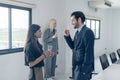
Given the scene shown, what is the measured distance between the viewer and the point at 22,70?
4.57 metres

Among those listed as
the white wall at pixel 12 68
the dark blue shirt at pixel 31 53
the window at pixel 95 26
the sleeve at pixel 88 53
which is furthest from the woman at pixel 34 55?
the window at pixel 95 26

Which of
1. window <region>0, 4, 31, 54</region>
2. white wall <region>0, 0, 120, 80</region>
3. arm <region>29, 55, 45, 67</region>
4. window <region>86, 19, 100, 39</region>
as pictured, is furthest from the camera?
window <region>86, 19, 100, 39</region>

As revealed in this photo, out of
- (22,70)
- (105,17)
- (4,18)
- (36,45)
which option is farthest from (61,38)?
(105,17)

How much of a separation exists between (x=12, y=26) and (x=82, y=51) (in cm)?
235

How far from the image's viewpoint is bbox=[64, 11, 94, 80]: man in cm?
246

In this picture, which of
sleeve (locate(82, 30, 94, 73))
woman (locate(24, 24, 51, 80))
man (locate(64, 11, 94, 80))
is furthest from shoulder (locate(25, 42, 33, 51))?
sleeve (locate(82, 30, 94, 73))

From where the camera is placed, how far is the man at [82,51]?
8.06 feet

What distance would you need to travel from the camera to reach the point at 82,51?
2516mm

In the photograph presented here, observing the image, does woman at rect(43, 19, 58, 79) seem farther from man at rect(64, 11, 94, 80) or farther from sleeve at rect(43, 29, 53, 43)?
man at rect(64, 11, 94, 80)

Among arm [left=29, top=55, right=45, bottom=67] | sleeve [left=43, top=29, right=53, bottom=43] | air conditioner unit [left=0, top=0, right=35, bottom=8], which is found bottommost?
arm [left=29, top=55, right=45, bottom=67]

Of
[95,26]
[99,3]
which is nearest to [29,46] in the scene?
[99,3]

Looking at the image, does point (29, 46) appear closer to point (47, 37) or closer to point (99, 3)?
point (47, 37)

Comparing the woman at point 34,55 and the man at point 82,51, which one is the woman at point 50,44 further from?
the man at point 82,51

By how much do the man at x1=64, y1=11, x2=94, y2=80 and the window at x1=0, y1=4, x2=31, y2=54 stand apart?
6.56ft
